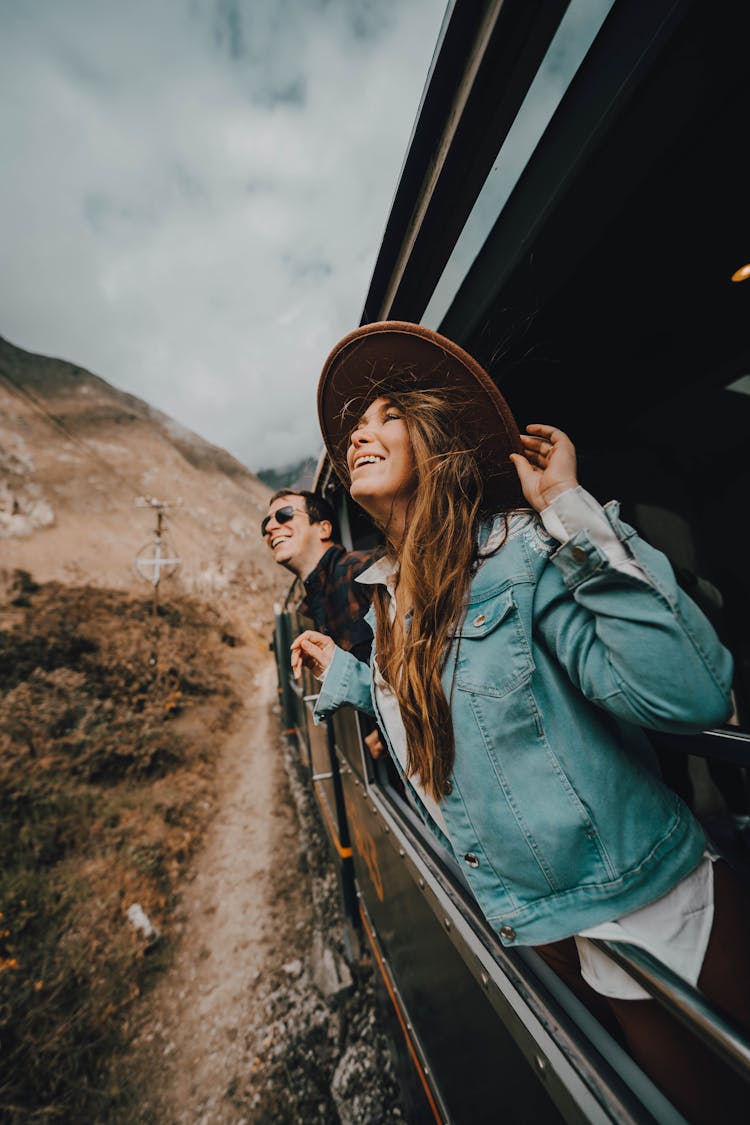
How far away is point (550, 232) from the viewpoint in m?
0.92

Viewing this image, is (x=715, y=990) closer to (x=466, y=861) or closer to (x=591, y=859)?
(x=591, y=859)

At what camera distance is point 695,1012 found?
45 centimetres

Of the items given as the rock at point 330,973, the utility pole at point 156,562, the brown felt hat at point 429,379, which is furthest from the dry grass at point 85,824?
the brown felt hat at point 429,379

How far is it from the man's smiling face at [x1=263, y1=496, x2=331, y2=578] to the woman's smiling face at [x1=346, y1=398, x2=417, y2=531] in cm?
99

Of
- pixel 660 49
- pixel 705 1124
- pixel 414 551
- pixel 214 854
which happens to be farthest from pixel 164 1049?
pixel 660 49

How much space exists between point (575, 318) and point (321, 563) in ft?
4.68

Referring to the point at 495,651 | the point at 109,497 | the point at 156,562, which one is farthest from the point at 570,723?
the point at 109,497

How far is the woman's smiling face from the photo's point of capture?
3.51ft

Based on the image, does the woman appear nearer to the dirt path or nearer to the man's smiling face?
the man's smiling face

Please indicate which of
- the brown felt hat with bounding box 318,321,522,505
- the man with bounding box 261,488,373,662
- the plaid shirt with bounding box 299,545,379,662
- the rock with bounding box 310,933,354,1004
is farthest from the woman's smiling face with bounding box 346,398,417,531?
the rock with bounding box 310,933,354,1004

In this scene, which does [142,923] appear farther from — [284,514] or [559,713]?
[559,713]

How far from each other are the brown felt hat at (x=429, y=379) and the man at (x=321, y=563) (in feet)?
2.46

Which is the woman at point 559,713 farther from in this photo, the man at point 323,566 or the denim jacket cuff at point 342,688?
the man at point 323,566

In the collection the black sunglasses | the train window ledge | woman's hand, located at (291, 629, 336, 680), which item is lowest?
the train window ledge
